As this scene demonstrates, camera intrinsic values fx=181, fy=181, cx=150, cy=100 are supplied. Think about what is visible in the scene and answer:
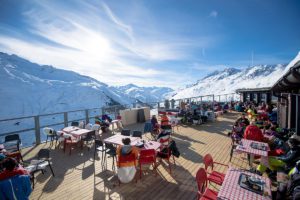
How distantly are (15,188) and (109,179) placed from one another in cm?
218

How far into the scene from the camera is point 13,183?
289cm

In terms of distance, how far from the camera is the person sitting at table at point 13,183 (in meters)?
2.79

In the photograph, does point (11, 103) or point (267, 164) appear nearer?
point (267, 164)

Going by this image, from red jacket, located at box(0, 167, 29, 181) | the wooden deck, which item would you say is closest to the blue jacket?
red jacket, located at box(0, 167, 29, 181)

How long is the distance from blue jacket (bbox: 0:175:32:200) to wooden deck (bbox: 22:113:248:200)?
1108 mm

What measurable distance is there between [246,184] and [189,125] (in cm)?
829

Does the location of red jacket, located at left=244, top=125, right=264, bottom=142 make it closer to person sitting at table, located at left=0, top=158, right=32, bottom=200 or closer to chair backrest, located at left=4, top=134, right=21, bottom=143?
person sitting at table, located at left=0, top=158, right=32, bottom=200

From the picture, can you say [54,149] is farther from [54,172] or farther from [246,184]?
[246,184]

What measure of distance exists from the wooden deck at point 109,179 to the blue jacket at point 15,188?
1108 millimetres

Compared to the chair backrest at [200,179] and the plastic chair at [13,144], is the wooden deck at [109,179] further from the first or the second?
the chair backrest at [200,179]

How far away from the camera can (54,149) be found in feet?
23.3

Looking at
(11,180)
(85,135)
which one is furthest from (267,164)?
(85,135)

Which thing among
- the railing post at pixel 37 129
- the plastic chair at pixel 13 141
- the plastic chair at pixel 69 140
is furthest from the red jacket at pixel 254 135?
the railing post at pixel 37 129

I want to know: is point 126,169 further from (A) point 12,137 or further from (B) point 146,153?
(A) point 12,137
